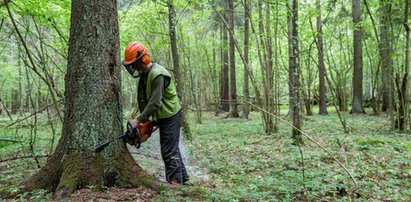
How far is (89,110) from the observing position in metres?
3.51

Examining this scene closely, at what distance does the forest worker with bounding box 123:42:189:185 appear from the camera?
3.75 m

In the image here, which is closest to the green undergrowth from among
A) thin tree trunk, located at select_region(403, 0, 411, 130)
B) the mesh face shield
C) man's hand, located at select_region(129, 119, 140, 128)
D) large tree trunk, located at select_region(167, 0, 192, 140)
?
thin tree trunk, located at select_region(403, 0, 411, 130)

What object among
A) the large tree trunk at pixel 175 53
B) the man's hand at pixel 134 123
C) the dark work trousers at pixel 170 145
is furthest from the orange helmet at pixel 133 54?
the large tree trunk at pixel 175 53

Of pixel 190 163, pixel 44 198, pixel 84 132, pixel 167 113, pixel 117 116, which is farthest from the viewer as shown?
pixel 190 163

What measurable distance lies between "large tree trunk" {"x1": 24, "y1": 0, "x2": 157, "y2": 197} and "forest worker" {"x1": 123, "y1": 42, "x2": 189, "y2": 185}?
32cm

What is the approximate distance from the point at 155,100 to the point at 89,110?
77cm

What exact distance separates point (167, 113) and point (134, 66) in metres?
0.74

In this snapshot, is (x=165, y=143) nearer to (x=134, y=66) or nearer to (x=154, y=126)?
(x=154, y=126)

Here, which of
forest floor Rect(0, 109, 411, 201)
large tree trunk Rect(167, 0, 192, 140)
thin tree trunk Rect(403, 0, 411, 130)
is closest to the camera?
forest floor Rect(0, 109, 411, 201)

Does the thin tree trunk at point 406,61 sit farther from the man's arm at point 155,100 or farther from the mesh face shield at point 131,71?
the mesh face shield at point 131,71

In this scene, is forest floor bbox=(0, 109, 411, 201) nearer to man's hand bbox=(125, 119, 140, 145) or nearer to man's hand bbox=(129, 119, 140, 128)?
man's hand bbox=(125, 119, 140, 145)

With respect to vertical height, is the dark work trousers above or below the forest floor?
above

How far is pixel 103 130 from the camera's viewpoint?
11.7 ft

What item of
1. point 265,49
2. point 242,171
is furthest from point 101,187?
point 265,49
